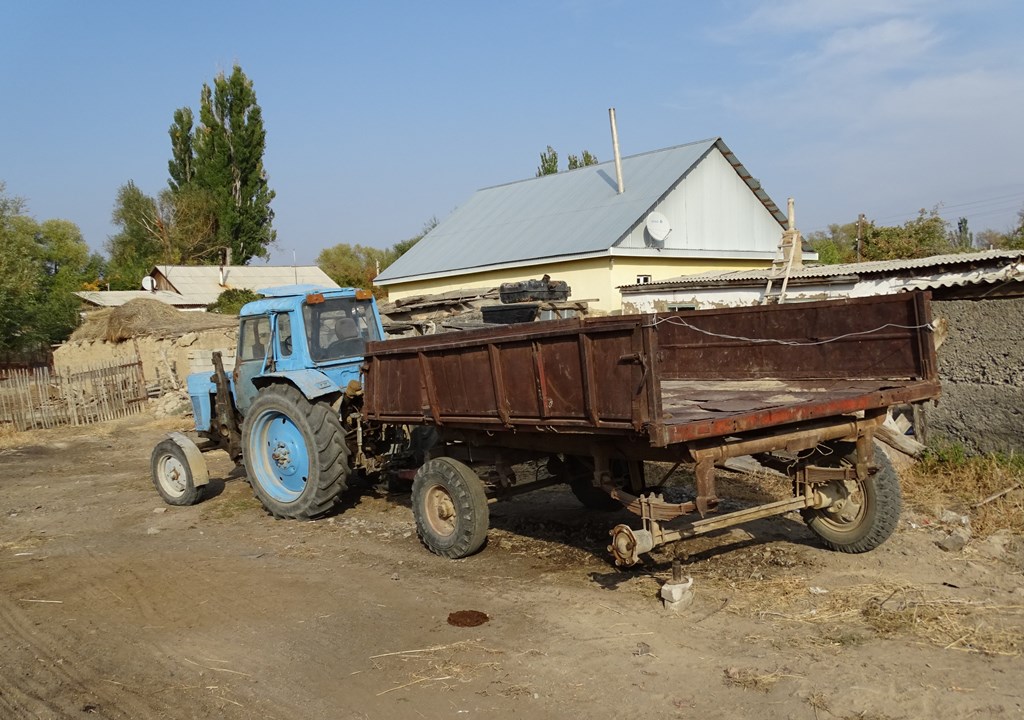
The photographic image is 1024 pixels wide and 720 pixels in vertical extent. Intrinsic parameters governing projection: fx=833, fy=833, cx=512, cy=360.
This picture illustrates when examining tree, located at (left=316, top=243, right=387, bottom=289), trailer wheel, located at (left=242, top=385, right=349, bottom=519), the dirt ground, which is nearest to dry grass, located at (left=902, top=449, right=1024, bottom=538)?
the dirt ground

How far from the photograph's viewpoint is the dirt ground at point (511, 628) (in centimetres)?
434

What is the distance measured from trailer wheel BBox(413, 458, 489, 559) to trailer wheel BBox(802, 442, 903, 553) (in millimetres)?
2613

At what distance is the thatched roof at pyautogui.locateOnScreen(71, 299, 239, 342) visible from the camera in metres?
24.0

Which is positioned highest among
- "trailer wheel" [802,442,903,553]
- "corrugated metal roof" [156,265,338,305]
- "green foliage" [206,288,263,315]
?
"corrugated metal roof" [156,265,338,305]

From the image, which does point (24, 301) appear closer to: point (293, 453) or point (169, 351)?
point (169, 351)

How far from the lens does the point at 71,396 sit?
19.7 metres

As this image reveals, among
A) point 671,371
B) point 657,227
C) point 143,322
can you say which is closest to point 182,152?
point 143,322

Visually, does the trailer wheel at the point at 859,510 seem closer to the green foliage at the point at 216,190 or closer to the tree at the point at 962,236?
the tree at the point at 962,236

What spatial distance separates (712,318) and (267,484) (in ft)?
16.7

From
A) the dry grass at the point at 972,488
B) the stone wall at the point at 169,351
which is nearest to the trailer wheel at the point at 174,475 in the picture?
the dry grass at the point at 972,488

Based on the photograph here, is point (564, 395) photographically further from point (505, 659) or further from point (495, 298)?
point (495, 298)

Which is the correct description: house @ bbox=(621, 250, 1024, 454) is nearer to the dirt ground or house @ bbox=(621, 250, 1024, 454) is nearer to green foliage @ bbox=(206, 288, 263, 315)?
the dirt ground

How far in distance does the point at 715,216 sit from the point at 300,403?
1767 centimetres

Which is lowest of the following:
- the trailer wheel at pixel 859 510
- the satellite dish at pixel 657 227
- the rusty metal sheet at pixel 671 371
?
the trailer wheel at pixel 859 510
